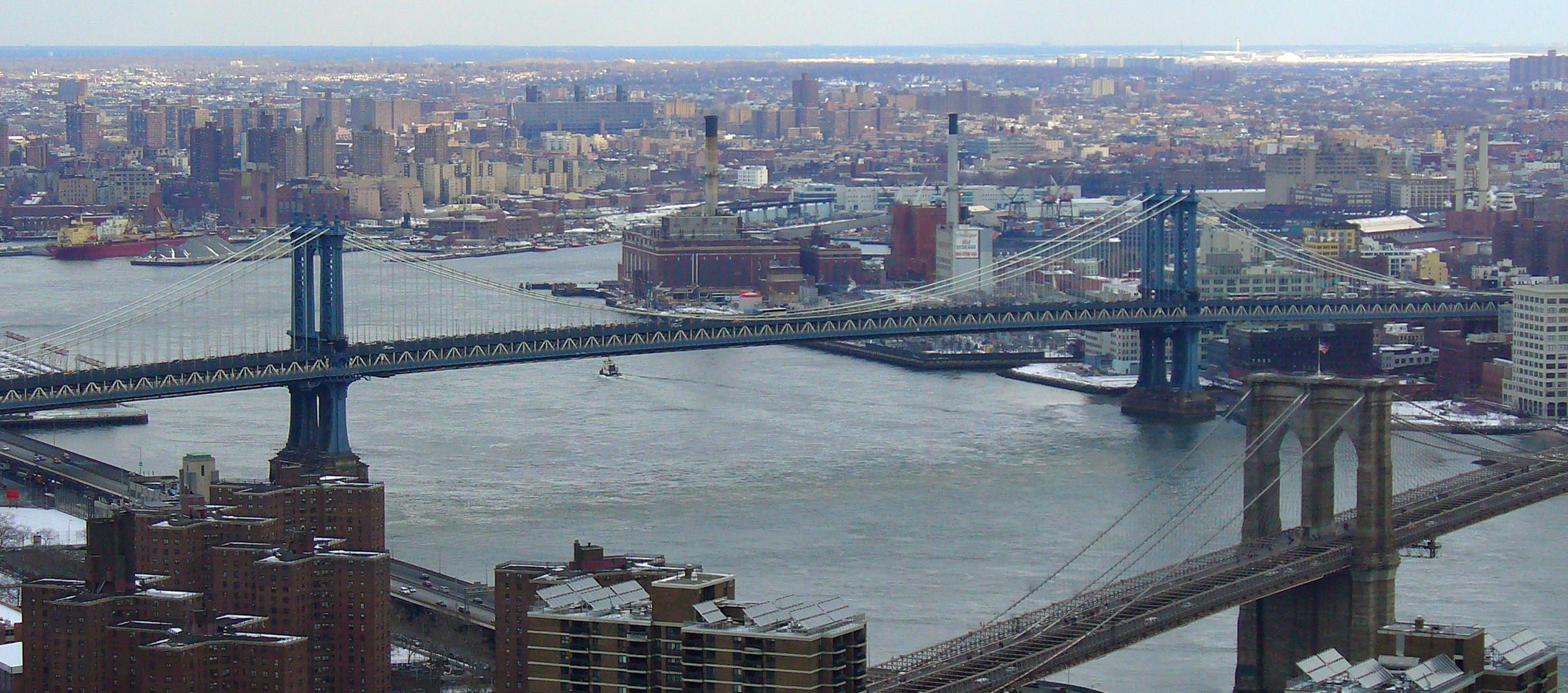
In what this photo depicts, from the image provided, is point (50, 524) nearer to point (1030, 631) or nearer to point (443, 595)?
point (443, 595)

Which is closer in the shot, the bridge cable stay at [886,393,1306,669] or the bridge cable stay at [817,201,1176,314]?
the bridge cable stay at [886,393,1306,669]

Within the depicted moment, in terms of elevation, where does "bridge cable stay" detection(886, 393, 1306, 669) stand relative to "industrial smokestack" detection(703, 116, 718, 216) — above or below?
below

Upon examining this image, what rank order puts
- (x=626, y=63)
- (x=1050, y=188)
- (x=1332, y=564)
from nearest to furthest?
1. (x=1332, y=564)
2. (x=1050, y=188)
3. (x=626, y=63)

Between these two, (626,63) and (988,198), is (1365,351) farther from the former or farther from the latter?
(626,63)

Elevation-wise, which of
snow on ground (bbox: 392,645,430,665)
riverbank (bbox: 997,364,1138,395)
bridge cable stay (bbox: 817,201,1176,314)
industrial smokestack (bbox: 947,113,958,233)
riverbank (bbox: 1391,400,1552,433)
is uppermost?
industrial smokestack (bbox: 947,113,958,233)

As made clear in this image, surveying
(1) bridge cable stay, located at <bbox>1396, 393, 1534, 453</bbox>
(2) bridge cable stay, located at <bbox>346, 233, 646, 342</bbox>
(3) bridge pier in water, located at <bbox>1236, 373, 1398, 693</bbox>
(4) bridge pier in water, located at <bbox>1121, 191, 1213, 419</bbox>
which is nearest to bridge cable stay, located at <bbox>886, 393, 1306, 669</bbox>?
(3) bridge pier in water, located at <bbox>1236, 373, 1398, 693</bbox>

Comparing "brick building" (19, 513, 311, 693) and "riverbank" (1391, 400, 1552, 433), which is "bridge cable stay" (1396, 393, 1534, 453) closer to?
"riverbank" (1391, 400, 1552, 433)

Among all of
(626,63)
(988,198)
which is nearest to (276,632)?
(988,198)
